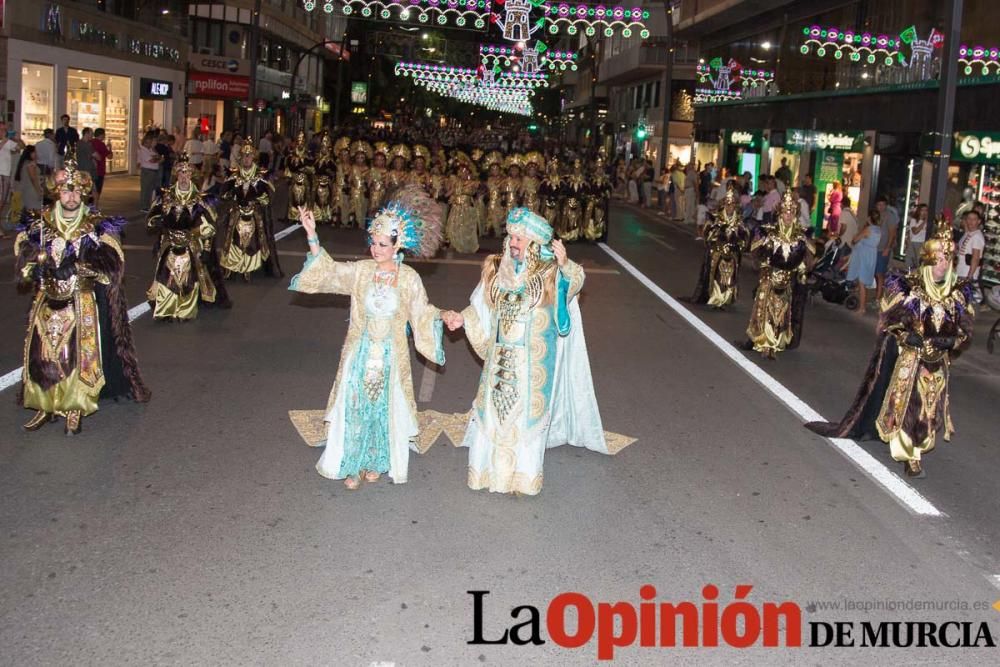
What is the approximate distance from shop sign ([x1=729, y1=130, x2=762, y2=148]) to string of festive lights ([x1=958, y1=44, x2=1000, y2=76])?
12.5 m

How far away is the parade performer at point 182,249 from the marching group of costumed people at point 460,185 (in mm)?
8785

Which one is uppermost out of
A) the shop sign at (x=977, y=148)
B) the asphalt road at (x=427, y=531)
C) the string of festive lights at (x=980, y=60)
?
the string of festive lights at (x=980, y=60)

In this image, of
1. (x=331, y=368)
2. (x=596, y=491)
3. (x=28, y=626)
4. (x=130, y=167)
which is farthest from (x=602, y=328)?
(x=130, y=167)

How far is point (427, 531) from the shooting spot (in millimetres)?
6051

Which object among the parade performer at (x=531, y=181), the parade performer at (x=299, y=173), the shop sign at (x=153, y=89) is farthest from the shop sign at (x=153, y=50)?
the parade performer at (x=531, y=181)

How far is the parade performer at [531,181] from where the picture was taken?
22.9 meters

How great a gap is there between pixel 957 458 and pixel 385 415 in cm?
435

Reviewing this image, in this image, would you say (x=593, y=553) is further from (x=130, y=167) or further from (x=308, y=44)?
(x=308, y=44)

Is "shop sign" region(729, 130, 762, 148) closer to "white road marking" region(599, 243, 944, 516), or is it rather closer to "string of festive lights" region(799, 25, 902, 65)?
"string of festive lights" region(799, 25, 902, 65)

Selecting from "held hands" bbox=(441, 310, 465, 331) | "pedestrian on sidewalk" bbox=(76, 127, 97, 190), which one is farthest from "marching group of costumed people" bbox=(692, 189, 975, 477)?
"pedestrian on sidewalk" bbox=(76, 127, 97, 190)

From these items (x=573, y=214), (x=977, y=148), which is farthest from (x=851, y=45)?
(x=573, y=214)

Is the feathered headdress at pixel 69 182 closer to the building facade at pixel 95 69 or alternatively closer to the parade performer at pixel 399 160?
the parade performer at pixel 399 160

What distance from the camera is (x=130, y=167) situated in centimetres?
3559

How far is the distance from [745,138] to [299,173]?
17.0m
